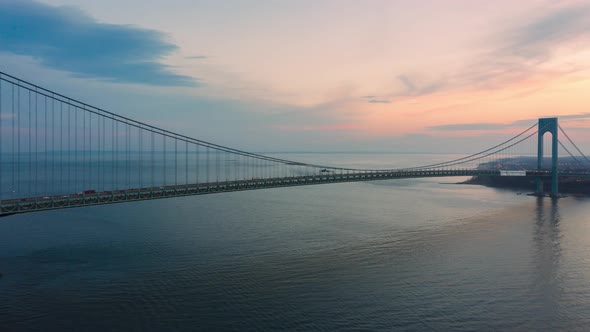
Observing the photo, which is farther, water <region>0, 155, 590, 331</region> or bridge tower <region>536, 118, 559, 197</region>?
bridge tower <region>536, 118, 559, 197</region>

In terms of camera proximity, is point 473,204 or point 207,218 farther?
point 473,204

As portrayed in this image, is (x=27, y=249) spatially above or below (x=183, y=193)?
below

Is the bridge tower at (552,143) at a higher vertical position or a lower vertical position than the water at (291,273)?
higher

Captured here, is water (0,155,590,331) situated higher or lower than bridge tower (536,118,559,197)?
lower

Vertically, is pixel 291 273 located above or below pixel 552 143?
below

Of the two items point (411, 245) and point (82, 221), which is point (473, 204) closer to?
point (411, 245)

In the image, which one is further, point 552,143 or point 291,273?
point 552,143

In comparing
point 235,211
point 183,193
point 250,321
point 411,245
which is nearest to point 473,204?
point 411,245

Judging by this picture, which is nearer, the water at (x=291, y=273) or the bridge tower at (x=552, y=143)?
the water at (x=291, y=273)
